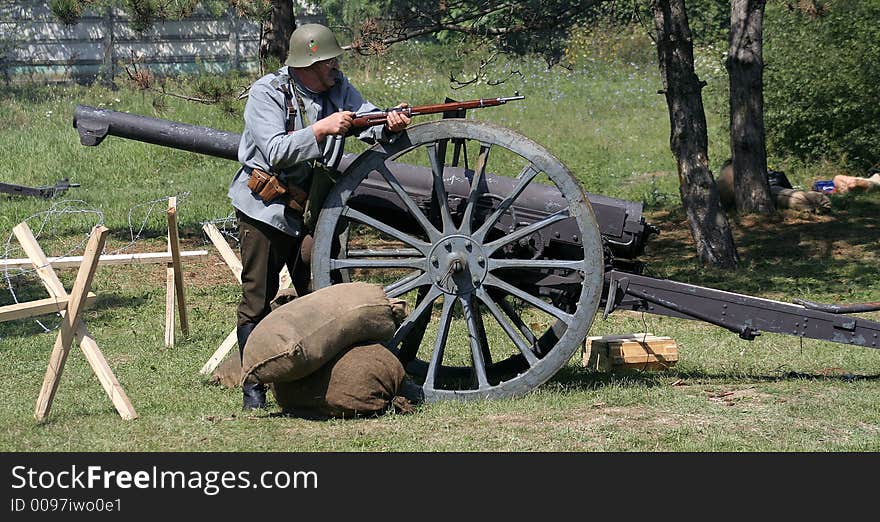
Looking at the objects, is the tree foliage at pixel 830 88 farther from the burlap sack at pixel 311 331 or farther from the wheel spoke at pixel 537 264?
the burlap sack at pixel 311 331

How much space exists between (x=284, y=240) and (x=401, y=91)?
1713cm

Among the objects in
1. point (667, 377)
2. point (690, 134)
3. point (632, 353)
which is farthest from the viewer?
point (690, 134)

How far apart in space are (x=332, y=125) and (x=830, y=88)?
14.8 m

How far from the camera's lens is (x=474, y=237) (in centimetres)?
655

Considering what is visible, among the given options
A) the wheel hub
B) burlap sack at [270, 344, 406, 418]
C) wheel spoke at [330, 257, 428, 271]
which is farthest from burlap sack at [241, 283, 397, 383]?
the wheel hub

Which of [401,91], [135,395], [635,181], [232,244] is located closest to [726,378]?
[135,395]

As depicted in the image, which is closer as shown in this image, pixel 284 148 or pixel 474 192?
pixel 284 148

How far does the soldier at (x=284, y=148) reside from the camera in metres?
6.36

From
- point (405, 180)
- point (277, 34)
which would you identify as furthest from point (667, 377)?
point (277, 34)

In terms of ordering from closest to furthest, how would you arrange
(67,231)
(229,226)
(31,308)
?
(31,308), (67,231), (229,226)

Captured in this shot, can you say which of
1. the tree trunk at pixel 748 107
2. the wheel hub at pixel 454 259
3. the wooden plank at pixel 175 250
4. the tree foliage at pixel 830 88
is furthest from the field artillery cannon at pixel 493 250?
the tree foliage at pixel 830 88

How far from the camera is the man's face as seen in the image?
6.52 m

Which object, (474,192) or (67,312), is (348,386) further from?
(67,312)

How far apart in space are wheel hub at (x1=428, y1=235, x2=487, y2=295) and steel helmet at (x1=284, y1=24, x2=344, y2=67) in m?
1.22
